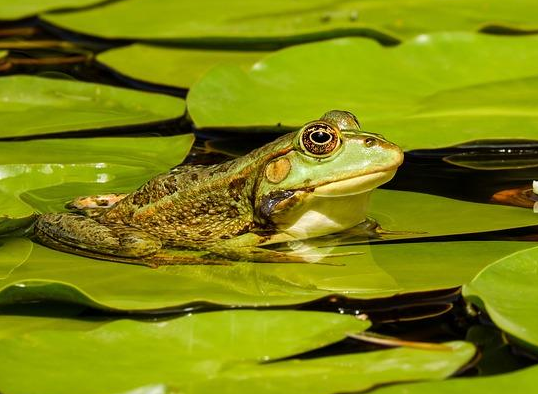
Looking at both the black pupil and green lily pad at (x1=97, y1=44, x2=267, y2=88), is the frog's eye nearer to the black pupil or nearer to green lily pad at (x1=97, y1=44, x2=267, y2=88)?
the black pupil

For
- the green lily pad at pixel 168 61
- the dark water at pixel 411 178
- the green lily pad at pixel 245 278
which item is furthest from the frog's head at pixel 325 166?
the green lily pad at pixel 168 61

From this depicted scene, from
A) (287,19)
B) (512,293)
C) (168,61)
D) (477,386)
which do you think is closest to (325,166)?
(512,293)

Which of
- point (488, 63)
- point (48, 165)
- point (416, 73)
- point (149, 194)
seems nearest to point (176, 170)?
point (149, 194)

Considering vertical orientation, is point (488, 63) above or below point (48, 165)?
above

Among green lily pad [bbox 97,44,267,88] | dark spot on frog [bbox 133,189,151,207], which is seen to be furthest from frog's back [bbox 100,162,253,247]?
green lily pad [bbox 97,44,267,88]

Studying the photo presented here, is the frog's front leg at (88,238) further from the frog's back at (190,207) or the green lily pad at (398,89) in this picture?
the green lily pad at (398,89)

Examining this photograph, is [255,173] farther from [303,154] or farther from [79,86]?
[79,86]
